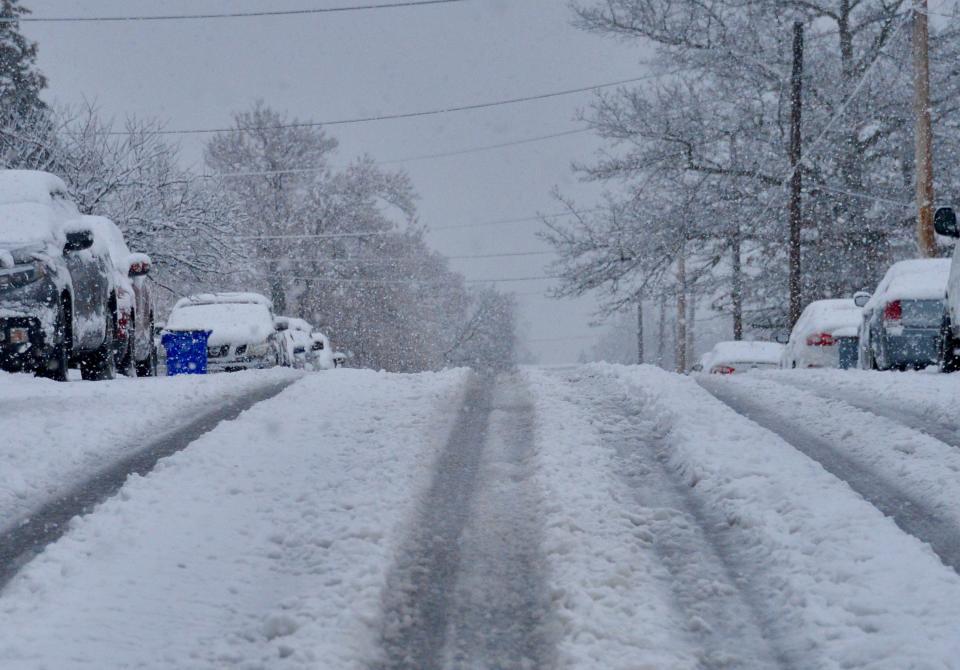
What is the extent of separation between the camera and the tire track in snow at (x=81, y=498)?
13.3 ft

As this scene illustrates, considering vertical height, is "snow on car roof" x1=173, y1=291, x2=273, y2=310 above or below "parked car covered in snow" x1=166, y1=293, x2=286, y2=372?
above

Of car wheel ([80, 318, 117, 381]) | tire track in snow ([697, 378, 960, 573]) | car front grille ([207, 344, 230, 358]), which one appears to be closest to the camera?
tire track in snow ([697, 378, 960, 573])

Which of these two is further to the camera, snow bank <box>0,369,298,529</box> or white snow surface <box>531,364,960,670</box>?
snow bank <box>0,369,298,529</box>

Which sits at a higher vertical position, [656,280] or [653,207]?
[653,207]

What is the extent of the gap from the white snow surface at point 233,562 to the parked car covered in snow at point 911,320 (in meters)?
8.67

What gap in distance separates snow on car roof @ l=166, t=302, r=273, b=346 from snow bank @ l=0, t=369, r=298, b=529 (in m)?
8.38

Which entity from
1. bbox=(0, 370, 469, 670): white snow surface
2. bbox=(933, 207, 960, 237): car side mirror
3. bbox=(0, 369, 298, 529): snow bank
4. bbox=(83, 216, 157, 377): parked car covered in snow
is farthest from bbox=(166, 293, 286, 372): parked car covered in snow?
bbox=(0, 370, 469, 670): white snow surface

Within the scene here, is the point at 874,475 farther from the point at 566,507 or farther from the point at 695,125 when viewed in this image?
the point at 695,125

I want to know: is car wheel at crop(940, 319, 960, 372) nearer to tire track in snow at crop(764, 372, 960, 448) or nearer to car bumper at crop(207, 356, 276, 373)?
tire track in snow at crop(764, 372, 960, 448)

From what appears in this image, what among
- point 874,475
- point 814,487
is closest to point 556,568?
point 814,487

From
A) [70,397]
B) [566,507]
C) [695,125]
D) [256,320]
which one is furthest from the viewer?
[695,125]

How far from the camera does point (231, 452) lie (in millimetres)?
5602

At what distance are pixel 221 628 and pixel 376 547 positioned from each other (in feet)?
2.65

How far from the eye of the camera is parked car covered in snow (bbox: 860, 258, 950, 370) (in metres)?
12.9
